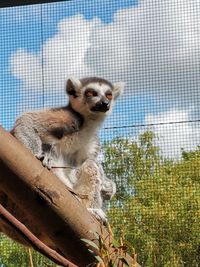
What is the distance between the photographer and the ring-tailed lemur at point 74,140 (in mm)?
1597

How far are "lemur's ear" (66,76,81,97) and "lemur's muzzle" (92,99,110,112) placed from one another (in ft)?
0.38

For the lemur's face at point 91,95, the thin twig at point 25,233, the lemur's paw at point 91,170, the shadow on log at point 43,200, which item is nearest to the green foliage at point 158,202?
the lemur's face at point 91,95

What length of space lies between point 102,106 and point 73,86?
0.19 metres

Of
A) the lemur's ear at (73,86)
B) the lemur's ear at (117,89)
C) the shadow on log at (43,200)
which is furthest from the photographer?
the lemur's ear at (117,89)

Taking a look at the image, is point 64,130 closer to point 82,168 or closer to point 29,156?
point 82,168

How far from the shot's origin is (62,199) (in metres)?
0.74

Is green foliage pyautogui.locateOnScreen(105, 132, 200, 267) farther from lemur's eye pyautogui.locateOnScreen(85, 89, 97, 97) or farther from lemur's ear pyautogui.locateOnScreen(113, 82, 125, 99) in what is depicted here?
lemur's eye pyautogui.locateOnScreen(85, 89, 97, 97)

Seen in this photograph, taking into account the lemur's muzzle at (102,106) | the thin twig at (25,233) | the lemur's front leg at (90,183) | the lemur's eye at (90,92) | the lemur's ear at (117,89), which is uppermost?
the lemur's ear at (117,89)

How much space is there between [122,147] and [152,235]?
0.80m

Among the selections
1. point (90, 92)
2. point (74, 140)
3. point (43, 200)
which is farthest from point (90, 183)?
point (43, 200)

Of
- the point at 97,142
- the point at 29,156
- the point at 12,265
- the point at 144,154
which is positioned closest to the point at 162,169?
the point at 144,154

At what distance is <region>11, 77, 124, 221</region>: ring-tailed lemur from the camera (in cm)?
160

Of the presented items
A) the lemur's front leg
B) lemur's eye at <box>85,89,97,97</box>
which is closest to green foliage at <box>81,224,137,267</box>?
the lemur's front leg

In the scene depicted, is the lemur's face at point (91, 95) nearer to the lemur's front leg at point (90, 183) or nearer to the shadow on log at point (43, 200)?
the lemur's front leg at point (90, 183)
